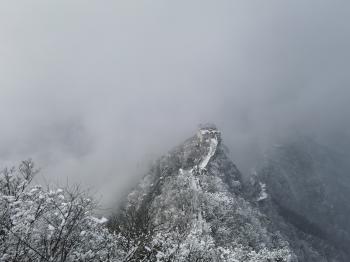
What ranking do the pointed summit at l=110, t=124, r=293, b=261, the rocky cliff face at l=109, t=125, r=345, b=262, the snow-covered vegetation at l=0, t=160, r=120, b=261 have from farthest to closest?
the pointed summit at l=110, t=124, r=293, b=261, the rocky cliff face at l=109, t=125, r=345, b=262, the snow-covered vegetation at l=0, t=160, r=120, b=261

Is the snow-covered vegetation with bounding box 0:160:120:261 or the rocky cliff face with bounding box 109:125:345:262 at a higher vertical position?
the rocky cliff face with bounding box 109:125:345:262

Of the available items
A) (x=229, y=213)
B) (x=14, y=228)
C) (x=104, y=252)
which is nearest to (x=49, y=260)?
(x=14, y=228)

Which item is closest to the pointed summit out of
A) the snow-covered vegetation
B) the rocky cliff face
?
the rocky cliff face

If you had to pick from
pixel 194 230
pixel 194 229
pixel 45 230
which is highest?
pixel 194 229

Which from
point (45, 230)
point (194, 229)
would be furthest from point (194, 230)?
point (45, 230)

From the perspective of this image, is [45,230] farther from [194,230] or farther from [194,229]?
[194,229]

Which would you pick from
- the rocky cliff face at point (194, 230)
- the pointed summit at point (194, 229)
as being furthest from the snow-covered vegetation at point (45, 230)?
the pointed summit at point (194, 229)

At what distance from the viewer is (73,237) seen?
2131 cm

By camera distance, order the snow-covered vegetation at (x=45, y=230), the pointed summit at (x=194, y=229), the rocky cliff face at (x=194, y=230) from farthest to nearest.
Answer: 1. the pointed summit at (x=194, y=229)
2. the rocky cliff face at (x=194, y=230)
3. the snow-covered vegetation at (x=45, y=230)

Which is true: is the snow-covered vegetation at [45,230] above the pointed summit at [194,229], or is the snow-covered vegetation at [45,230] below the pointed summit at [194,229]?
below

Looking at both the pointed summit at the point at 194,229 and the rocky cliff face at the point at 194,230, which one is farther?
the pointed summit at the point at 194,229

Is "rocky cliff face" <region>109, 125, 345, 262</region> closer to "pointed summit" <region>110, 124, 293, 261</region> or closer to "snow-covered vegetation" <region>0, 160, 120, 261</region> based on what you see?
"pointed summit" <region>110, 124, 293, 261</region>

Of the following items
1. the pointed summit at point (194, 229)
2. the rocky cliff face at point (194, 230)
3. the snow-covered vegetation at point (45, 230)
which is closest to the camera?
the snow-covered vegetation at point (45, 230)

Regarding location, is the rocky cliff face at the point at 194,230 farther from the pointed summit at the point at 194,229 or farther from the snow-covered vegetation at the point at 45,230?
the snow-covered vegetation at the point at 45,230
